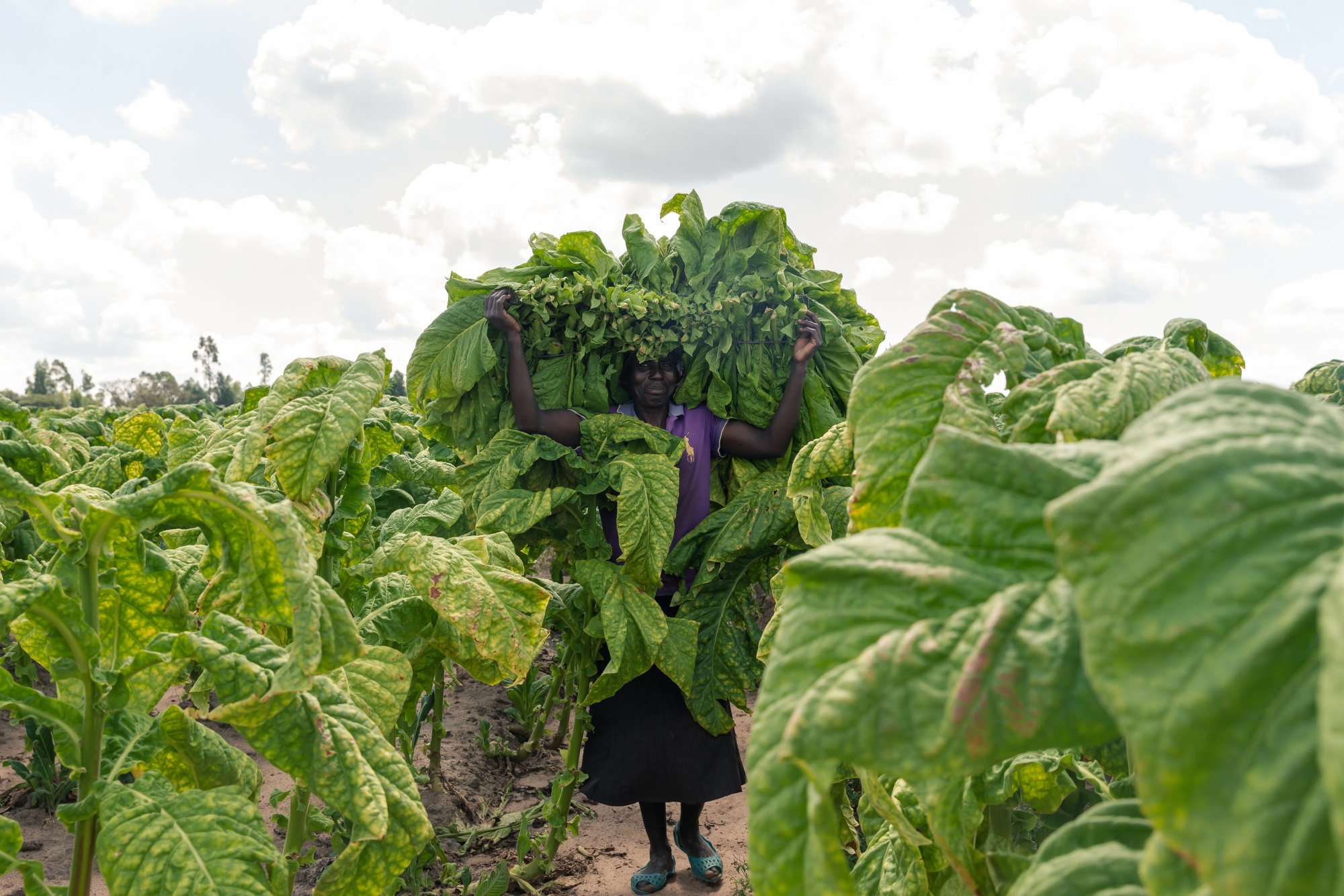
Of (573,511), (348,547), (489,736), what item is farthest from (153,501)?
(489,736)

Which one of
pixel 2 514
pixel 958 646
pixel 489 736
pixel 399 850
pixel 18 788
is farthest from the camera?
pixel 489 736

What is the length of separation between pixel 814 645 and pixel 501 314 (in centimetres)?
274

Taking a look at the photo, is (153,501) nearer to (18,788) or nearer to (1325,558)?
(1325,558)

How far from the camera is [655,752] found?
3441 mm

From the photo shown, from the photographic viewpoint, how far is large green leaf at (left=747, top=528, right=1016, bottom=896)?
0.64 metres

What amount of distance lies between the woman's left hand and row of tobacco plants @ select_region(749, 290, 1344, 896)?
238 centimetres

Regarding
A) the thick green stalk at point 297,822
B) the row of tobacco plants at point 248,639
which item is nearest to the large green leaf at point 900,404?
the row of tobacco plants at point 248,639

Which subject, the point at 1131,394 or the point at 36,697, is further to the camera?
the point at 36,697

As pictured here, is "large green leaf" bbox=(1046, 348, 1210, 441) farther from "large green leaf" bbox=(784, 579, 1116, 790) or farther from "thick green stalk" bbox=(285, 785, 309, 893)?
"thick green stalk" bbox=(285, 785, 309, 893)

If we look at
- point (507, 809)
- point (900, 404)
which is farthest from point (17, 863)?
point (507, 809)

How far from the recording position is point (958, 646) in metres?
0.62

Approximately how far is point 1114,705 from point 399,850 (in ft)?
4.50

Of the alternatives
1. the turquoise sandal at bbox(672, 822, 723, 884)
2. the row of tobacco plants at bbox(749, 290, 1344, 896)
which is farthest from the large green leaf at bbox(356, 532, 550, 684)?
the turquoise sandal at bbox(672, 822, 723, 884)

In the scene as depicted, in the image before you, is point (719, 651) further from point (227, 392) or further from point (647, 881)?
point (227, 392)
